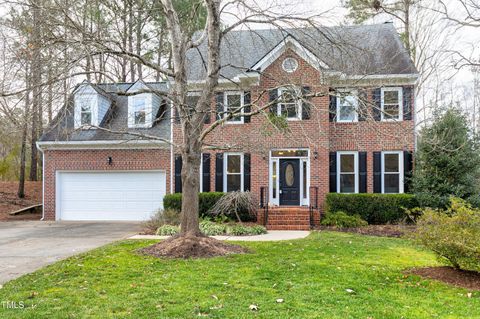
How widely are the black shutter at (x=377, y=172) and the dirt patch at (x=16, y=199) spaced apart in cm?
1499

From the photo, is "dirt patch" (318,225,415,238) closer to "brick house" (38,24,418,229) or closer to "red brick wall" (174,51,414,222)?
"brick house" (38,24,418,229)

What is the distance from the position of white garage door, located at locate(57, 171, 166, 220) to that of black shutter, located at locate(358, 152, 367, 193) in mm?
8103

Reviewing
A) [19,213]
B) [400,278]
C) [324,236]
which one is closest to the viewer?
[400,278]

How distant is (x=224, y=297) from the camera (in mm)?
5527

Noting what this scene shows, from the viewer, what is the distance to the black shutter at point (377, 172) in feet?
51.8

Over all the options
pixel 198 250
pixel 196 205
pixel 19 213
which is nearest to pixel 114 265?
pixel 198 250

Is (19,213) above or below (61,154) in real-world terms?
below

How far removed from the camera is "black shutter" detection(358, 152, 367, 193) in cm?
1588

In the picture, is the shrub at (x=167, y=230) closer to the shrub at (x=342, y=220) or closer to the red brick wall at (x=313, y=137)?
the red brick wall at (x=313, y=137)

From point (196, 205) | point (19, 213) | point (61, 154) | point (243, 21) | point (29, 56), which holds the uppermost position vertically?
point (243, 21)

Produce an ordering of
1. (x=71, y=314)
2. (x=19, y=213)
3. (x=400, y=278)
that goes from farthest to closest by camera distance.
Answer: (x=19, y=213) < (x=400, y=278) < (x=71, y=314)

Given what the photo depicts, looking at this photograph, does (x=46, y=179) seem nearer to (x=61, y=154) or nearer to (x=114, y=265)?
(x=61, y=154)

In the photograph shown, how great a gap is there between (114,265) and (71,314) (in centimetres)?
287

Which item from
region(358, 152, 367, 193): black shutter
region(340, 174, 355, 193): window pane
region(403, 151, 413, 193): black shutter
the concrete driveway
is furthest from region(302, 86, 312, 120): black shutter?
the concrete driveway
